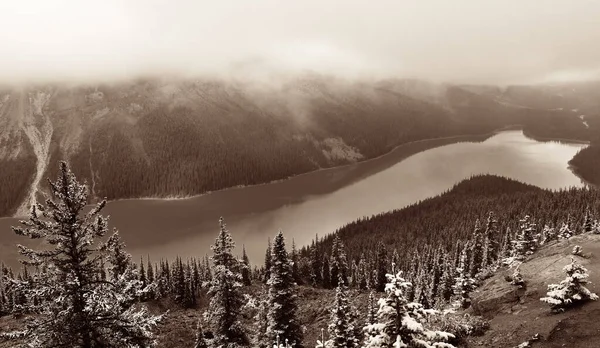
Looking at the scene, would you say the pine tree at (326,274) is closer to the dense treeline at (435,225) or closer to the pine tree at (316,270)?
the dense treeline at (435,225)

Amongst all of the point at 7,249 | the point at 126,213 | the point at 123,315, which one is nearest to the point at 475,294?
the point at 123,315

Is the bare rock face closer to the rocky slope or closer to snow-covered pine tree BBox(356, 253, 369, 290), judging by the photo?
the rocky slope

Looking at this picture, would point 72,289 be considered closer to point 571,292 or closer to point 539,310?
point 571,292

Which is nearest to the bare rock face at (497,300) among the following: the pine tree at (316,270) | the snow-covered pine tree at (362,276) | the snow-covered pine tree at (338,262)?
the snow-covered pine tree at (338,262)

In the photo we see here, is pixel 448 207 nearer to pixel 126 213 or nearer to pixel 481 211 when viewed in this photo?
pixel 481 211

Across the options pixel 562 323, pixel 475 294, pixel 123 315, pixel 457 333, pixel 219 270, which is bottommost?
pixel 475 294
